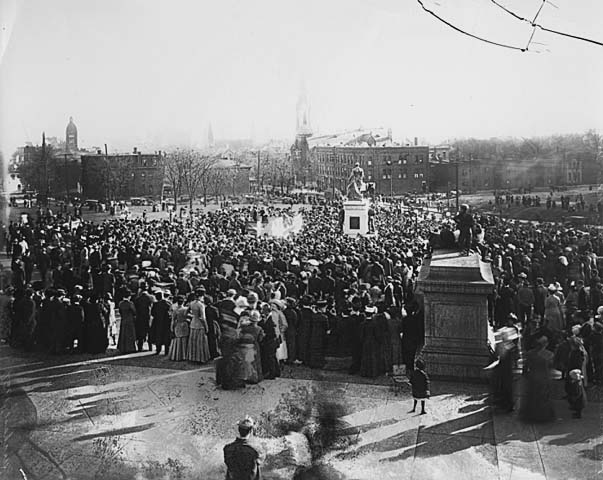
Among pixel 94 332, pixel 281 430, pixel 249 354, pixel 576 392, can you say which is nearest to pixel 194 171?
pixel 94 332

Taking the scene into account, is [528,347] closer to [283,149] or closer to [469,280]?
[469,280]

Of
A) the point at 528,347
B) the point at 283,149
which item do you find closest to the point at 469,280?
the point at 528,347

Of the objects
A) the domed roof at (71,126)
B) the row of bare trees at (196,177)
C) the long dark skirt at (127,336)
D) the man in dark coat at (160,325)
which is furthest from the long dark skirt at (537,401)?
the domed roof at (71,126)

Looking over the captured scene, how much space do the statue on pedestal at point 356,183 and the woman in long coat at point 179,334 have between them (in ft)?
7.58

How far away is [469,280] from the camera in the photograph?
6.02m

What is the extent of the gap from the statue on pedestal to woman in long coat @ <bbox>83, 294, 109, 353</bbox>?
3112 millimetres

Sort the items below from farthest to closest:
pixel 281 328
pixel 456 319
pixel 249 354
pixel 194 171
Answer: pixel 194 171 < pixel 281 328 < pixel 249 354 < pixel 456 319

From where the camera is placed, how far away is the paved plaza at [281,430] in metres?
4.84

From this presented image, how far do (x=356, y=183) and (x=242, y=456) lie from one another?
154 inches

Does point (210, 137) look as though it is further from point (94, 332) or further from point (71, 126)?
point (94, 332)

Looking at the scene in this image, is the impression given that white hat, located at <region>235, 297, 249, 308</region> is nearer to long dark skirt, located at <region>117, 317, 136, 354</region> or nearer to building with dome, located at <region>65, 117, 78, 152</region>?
long dark skirt, located at <region>117, 317, 136, 354</region>

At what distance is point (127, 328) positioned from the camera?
707cm

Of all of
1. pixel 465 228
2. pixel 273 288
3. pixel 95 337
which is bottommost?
pixel 95 337

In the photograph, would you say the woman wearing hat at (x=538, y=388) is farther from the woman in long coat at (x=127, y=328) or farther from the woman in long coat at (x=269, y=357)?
the woman in long coat at (x=127, y=328)
